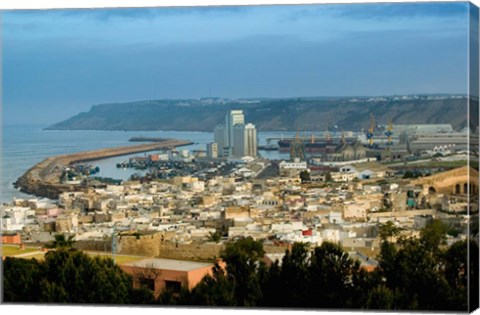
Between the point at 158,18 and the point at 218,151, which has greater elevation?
the point at 158,18

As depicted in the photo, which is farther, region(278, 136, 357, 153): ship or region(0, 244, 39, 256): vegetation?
region(278, 136, 357, 153): ship

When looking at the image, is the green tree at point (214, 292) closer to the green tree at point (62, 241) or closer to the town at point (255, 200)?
the town at point (255, 200)

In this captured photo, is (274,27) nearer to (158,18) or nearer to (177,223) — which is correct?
(158,18)

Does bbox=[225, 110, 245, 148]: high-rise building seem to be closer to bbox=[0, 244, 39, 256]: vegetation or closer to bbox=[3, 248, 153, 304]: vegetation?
bbox=[3, 248, 153, 304]: vegetation

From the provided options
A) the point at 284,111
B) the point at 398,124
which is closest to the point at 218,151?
the point at 284,111

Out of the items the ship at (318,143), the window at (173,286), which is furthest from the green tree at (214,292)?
the ship at (318,143)

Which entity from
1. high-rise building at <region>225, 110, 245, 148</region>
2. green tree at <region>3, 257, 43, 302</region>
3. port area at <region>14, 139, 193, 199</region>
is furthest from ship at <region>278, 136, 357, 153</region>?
green tree at <region>3, 257, 43, 302</region>
